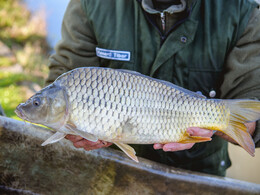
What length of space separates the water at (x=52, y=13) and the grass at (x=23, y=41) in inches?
6.5

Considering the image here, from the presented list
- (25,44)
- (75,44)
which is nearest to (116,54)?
(75,44)

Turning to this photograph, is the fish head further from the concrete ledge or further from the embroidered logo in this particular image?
the embroidered logo

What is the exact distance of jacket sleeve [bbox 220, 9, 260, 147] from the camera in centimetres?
128

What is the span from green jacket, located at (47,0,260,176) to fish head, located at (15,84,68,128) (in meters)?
0.44

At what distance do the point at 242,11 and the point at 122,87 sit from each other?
0.69 m

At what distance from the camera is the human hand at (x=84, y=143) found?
1084 mm

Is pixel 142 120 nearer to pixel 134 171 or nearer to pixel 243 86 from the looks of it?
pixel 134 171

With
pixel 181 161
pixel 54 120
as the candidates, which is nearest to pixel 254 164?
pixel 181 161

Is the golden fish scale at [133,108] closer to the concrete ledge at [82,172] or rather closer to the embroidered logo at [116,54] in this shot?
the concrete ledge at [82,172]

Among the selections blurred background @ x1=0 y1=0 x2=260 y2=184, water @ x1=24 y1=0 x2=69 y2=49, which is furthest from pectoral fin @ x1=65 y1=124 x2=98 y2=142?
water @ x1=24 y1=0 x2=69 y2=49

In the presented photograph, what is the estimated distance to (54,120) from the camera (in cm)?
96

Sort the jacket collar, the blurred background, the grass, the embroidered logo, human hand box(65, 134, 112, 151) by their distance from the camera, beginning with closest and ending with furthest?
human hand box(65, 134, 112, 151), the jacket collar, the embroidered logo, the blurred background, the grass

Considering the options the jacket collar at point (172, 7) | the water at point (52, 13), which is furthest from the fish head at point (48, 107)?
the water at point (52, 13)

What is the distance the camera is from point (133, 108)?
97 cm
